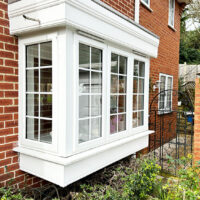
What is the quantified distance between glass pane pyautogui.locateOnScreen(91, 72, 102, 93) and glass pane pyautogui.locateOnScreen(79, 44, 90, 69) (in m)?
0.19

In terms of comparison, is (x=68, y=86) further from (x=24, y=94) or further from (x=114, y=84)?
(x=114, y=84)

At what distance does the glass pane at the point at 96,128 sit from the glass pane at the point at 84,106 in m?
0.17

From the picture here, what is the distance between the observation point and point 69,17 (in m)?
2.10

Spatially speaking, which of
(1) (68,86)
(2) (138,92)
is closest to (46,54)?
(1) (68,86)

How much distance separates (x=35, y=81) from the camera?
100 inches

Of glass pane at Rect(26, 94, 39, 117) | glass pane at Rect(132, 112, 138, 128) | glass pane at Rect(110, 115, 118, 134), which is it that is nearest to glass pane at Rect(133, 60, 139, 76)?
glass pane at Rect(132, 112, 138, 128)

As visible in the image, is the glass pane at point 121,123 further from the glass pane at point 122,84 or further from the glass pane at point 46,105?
the glass pane at point 46,105

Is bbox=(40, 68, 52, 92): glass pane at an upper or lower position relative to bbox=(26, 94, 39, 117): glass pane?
upper

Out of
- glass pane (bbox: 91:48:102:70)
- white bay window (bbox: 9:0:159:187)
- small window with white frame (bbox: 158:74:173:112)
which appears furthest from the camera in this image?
small window with white frame (bbox: 158:74:173:112)

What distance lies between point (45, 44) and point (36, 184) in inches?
76.0

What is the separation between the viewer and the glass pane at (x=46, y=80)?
2.41 meters

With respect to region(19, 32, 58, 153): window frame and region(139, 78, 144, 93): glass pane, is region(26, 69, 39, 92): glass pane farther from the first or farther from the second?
region(139, 78, 144, 93): glass pane

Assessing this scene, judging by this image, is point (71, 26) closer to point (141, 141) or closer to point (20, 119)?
point (20, 119)

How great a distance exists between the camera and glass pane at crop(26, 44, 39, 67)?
8.22 feet
